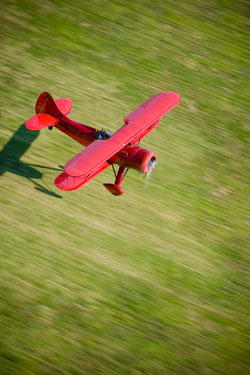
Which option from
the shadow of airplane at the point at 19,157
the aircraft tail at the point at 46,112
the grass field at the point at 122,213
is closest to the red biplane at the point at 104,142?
the aircraft tail at the point at 46,112

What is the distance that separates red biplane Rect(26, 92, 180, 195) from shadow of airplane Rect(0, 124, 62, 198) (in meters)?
1.57

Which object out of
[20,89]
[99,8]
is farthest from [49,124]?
[99,8]

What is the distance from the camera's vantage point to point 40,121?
12.3 m

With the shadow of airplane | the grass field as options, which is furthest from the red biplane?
the shadow of airplane

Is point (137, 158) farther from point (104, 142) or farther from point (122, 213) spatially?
point (122, 213)

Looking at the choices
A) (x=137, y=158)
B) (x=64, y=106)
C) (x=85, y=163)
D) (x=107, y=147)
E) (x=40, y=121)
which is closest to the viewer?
(x=85, y=163)

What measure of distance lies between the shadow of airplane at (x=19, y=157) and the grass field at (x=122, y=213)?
0.16ft

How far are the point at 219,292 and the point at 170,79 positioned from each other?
1023cm

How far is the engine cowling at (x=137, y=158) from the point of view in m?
11.5

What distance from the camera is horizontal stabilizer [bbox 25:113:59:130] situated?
39.9 ft

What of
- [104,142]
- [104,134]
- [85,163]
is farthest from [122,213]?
[85,163]

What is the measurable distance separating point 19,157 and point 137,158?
4.15 meters

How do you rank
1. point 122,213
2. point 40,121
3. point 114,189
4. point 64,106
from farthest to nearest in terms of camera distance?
1. point 64,106
2. point 122,213
3. point 40,121
4. point 114,189

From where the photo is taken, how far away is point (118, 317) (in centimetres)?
1036
